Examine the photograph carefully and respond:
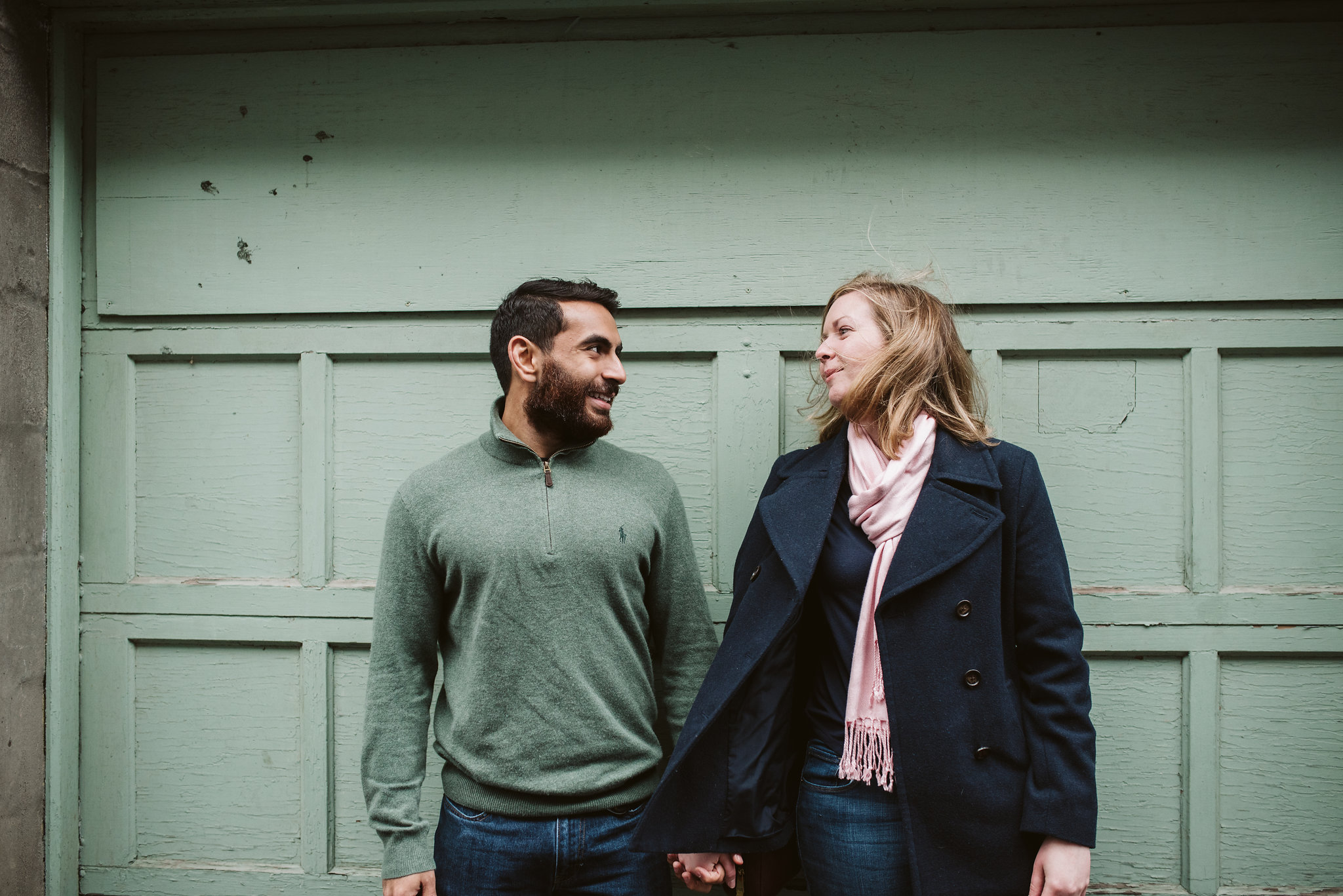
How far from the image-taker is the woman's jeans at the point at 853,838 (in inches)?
60.9

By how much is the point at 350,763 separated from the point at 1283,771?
2.61 m

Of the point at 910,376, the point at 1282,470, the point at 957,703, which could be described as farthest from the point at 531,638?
the point at 1282,470

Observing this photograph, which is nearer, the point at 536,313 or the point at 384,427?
the point at 536,313

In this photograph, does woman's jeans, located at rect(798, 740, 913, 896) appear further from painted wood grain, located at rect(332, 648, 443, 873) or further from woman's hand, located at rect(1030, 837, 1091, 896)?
painted wood grain, located at rect(332, 648, 443, 873)

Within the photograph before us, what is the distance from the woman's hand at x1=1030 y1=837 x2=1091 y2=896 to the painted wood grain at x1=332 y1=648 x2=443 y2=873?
158 cm

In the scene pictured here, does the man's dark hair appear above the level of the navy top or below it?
above

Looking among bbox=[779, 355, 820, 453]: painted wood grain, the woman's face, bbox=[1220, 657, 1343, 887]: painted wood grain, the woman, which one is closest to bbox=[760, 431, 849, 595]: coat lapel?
the woman

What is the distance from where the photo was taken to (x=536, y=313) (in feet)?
5.93

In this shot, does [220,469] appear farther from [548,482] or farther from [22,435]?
[548,482]

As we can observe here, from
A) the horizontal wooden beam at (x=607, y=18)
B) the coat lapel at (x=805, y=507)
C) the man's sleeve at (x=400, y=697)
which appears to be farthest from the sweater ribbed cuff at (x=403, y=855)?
the horizontal wooden beam at (x=607, y=18)

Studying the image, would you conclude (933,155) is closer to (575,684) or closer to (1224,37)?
(1224,37)

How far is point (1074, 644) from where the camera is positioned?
1.53 metres

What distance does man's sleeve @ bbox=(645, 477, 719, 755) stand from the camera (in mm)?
1839

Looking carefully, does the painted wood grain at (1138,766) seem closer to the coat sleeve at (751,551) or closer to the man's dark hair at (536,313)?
the coat sleeve at (751,551)
